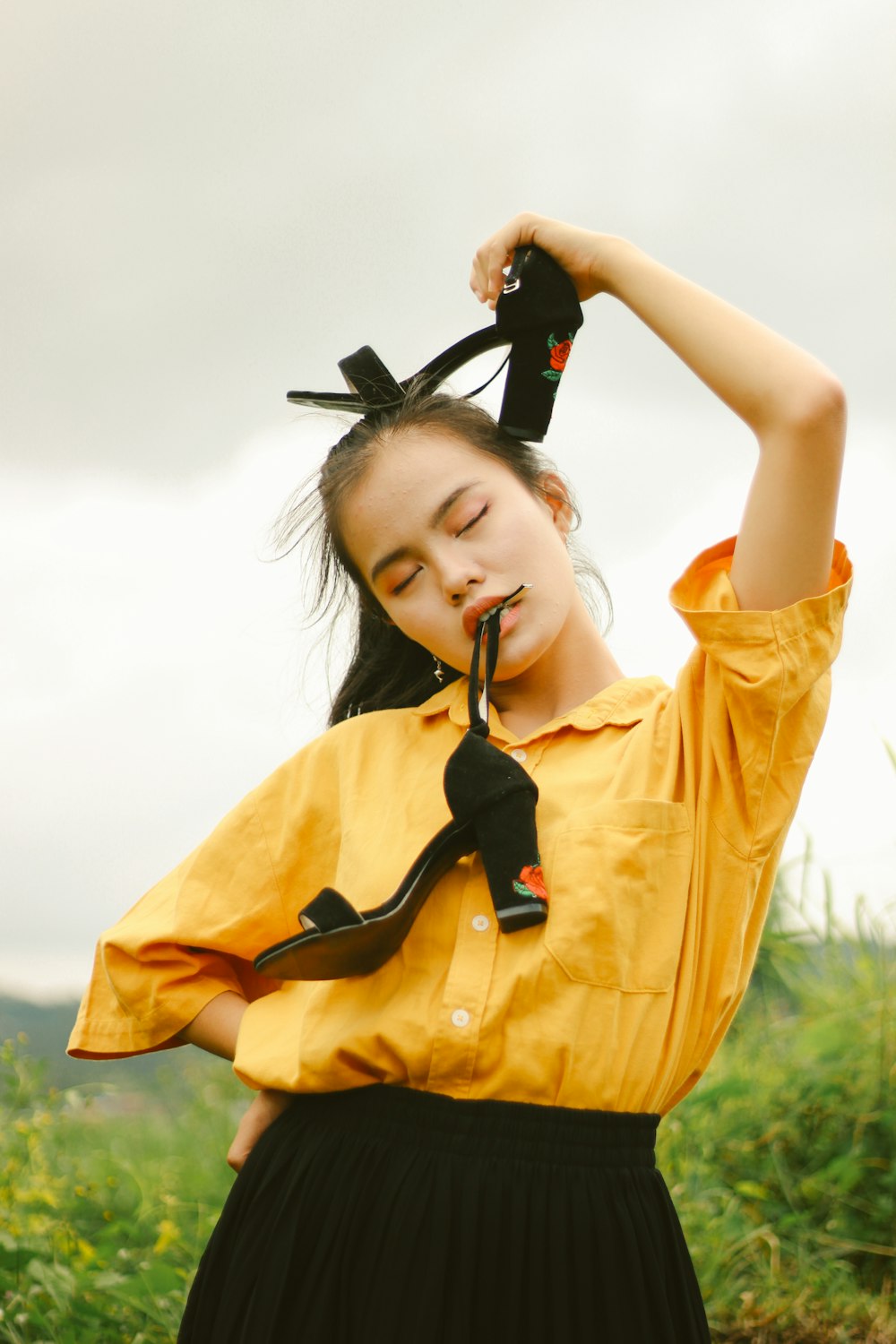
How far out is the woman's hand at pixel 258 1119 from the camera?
1597 mm

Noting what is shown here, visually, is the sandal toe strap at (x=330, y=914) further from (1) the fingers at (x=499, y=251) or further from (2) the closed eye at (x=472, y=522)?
(1) the fingers at (x=499, y=251)

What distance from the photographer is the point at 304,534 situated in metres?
2.02

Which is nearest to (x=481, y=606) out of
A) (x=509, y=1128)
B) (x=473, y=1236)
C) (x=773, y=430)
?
(x=773, y=430)

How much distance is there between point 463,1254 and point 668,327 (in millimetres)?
1045

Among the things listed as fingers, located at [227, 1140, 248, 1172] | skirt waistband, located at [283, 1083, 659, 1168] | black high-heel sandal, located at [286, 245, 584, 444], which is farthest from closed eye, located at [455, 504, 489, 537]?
fingers, located at [227, 1140, 248, 1172]

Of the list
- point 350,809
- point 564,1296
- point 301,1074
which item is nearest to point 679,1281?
point 564,1296

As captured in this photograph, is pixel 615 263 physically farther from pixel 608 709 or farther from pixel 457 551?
pixel 608 709

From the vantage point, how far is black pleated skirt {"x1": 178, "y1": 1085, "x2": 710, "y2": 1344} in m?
1.35

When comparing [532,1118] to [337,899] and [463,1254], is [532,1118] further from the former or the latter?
[337,899]

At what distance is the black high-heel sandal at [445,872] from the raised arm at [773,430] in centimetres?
35

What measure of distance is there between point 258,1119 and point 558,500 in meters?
0.92

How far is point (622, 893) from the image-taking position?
4.67ft

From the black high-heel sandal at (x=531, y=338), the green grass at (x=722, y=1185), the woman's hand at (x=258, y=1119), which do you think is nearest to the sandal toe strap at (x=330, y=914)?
the woman's hand at (x=258, y=1119)

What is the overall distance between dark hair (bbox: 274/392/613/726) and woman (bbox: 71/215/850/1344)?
0.06 m
